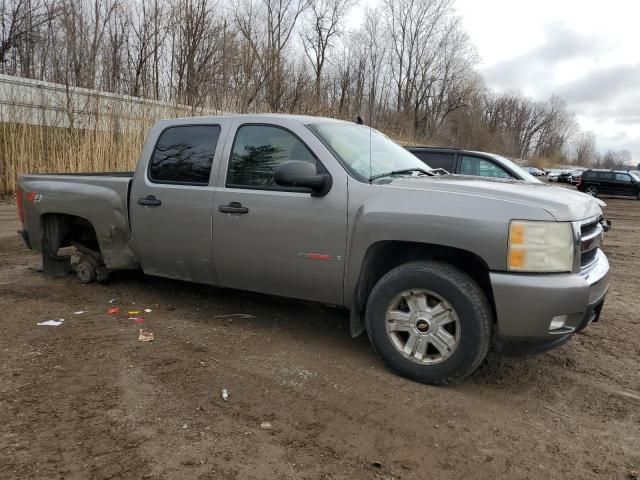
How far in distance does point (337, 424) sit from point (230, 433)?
61cm

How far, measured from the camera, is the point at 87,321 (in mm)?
4551

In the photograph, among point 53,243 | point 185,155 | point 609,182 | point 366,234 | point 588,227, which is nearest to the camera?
point 588,227

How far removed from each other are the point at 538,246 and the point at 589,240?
0.56 meters

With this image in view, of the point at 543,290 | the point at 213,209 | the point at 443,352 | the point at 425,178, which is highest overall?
the point at 425,178

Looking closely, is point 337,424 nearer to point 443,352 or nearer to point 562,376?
point 443,352

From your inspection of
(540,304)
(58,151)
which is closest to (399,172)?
(540,304)

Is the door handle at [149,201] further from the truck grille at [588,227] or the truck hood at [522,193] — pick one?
the truck grille at [588,227]

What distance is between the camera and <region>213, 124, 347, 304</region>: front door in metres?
3.75

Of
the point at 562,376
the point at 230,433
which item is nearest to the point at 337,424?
the point at 230,433

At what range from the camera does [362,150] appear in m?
4.16

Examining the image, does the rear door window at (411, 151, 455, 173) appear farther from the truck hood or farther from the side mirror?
the side mirror

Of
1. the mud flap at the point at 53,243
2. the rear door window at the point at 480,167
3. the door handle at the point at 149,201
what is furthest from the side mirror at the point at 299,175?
the rear door window at the point at 480,167

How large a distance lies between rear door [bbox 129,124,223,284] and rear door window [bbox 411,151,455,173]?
521cm

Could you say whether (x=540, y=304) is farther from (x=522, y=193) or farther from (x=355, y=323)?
(x=355, y=323)
